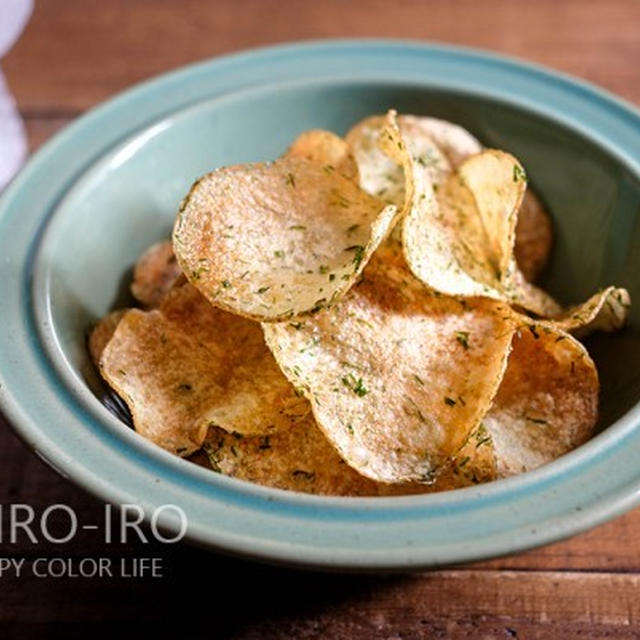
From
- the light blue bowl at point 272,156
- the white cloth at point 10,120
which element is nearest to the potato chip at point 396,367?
the light blue bowl at point 272,156

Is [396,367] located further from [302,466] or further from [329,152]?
[329,152]

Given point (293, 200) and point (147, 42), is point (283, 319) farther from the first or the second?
point (147, 42)

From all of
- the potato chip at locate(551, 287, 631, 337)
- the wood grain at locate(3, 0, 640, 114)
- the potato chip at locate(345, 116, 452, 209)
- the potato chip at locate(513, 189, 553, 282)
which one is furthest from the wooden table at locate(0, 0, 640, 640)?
the wood grain at locate(3, 0, 640, 114)

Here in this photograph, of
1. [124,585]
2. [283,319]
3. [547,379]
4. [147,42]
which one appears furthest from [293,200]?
[147,42]

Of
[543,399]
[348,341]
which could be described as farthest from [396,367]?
[543,399]

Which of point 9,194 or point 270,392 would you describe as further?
point 9,194

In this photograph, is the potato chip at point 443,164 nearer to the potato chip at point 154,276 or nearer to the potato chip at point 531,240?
the potato chip at point 531,240
